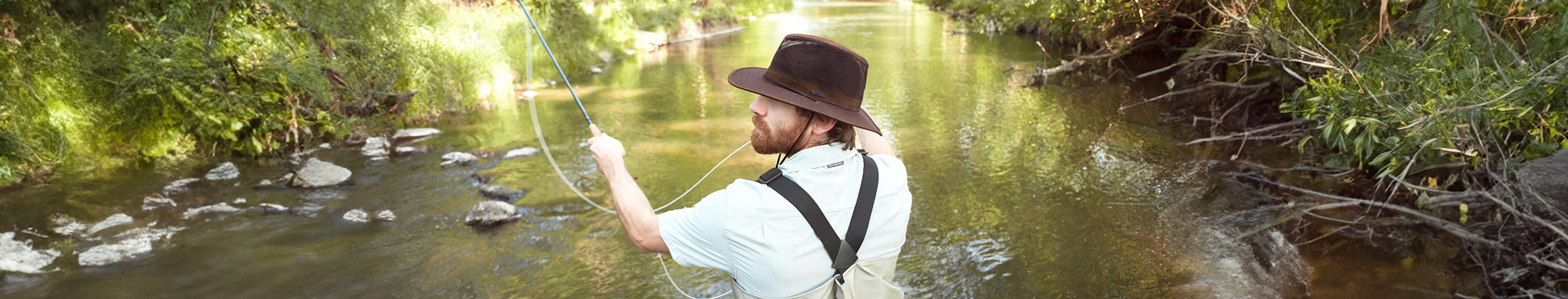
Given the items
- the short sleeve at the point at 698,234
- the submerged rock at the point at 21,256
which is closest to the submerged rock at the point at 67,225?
the submerged rock at the point at 21,256

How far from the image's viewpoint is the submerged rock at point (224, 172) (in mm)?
6926

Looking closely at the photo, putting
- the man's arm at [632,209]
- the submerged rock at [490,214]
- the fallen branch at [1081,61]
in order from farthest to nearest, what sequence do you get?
the fallen branch at [1081,61], the submerged rock at [490,214], the man's arm at [632,209]

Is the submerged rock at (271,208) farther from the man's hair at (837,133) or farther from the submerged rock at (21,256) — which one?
the man's hair at (837,133)

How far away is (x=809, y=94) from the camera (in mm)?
1956

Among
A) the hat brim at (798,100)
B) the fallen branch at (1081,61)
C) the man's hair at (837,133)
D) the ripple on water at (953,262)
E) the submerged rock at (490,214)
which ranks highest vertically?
the hat brim at (798,100)

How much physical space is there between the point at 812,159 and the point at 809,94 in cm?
14

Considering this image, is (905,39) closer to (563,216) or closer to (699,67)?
(699,67)

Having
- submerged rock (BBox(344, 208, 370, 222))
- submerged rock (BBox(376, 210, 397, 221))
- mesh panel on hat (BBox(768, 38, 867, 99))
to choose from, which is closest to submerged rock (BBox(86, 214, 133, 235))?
submerged rock (BBox(344, 208, 370, 222))

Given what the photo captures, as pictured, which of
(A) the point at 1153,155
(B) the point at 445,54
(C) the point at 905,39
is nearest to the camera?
(A) the point at 1153,155

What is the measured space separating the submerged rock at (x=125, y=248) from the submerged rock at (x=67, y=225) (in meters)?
0.29

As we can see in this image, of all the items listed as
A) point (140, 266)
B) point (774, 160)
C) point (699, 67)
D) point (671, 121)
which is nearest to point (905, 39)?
point (699, 67)

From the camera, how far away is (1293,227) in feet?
17.9

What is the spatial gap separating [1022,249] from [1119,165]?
2388mm

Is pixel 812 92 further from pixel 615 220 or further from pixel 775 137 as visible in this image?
pixel 615 220
